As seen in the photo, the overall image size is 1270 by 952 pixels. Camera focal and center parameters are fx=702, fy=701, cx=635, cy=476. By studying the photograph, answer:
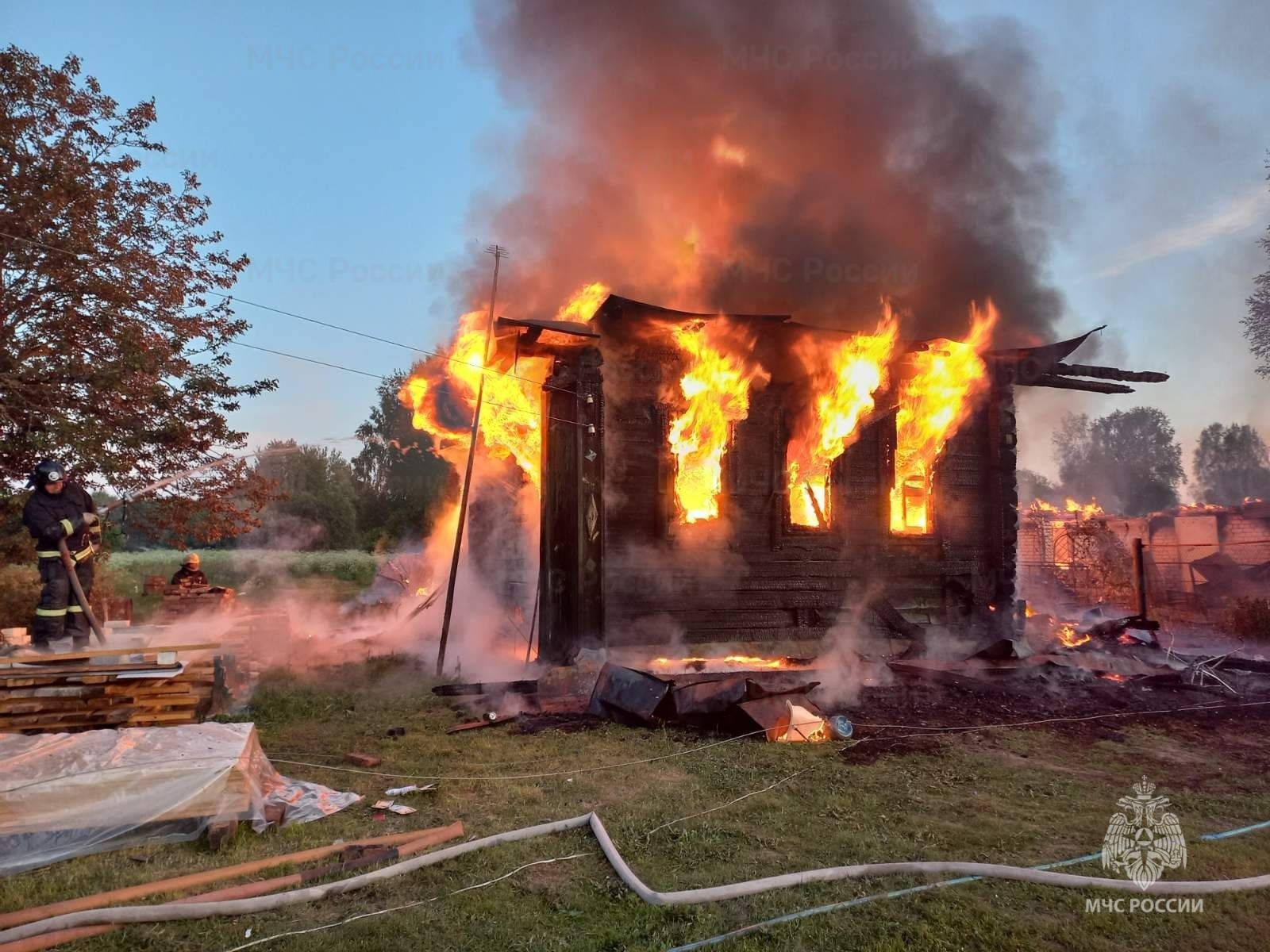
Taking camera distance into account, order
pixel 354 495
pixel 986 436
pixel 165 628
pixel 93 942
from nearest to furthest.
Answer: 1. pixel 93 942
2. pixel 165 628
3. pixel 986 436
4. pixel 354 495

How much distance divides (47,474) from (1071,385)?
17.6 m

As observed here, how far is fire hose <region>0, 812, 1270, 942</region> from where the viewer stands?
3.78m

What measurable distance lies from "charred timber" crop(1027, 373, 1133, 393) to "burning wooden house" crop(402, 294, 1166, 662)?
61 mm

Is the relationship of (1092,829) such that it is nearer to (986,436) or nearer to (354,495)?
(986,436)

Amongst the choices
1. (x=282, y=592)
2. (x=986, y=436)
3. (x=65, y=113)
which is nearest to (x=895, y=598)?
(x=986, y=436)

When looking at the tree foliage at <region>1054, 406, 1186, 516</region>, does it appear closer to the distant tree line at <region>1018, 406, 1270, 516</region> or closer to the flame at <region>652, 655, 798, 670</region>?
the distant tree line at <region>1018, 406, 1270, 516</region>

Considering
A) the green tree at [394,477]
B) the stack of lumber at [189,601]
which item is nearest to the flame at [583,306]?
the stack of lumber at [189,601]

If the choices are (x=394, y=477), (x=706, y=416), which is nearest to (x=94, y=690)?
(x=706, y=416)

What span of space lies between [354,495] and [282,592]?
101 feet

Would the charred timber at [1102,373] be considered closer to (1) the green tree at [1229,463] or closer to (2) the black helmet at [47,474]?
(2) the black helmet at [47,474]

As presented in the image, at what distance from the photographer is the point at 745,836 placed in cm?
525

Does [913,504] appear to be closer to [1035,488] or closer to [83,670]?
[83,670]

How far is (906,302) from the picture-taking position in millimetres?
15602

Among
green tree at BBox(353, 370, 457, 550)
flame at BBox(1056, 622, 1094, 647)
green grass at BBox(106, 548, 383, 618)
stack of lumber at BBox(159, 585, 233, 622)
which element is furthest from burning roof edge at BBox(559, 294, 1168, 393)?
green tree at BBox(353, 370, 457, 550)
